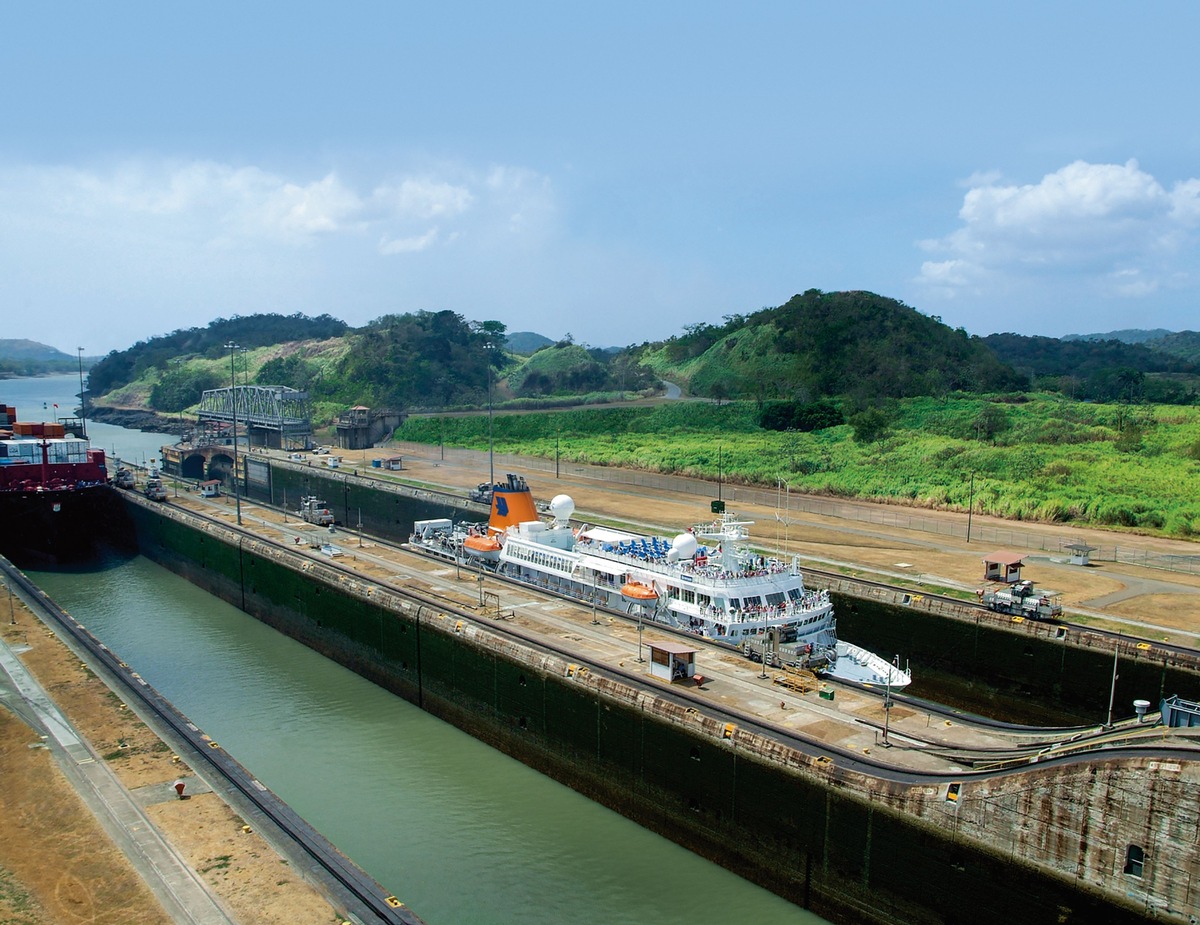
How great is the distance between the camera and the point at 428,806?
3697 cm

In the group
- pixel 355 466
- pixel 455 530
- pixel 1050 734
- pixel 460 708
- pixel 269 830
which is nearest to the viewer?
pixel 269 830

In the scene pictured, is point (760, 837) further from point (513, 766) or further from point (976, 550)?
point (976, 550)

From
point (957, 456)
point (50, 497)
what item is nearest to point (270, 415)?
point (50, 497)

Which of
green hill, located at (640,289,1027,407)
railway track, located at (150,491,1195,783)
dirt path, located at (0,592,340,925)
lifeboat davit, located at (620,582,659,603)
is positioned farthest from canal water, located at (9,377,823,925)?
green hill, located at (640,289,1027,407)

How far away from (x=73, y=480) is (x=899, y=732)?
7951 centimetres

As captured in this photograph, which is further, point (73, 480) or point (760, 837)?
point (73, 480)

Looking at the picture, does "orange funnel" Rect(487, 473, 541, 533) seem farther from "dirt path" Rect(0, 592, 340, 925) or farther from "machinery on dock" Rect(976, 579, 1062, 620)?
"dirt path" Rect(0, 592, 340, 925)

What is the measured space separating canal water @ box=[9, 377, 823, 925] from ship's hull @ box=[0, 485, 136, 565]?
27561 mm

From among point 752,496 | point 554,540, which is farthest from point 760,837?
point 752,496

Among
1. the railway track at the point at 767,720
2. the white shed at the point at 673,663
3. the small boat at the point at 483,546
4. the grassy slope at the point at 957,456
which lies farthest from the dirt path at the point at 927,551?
the white shed at the point at 673,663

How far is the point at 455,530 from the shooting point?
6838 cm

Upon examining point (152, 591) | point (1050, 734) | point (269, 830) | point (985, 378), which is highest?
point (985, 378)

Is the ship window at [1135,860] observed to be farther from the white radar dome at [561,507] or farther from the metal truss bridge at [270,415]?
the metal truss bridge at [270,415]

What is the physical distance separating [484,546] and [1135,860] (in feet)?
142
